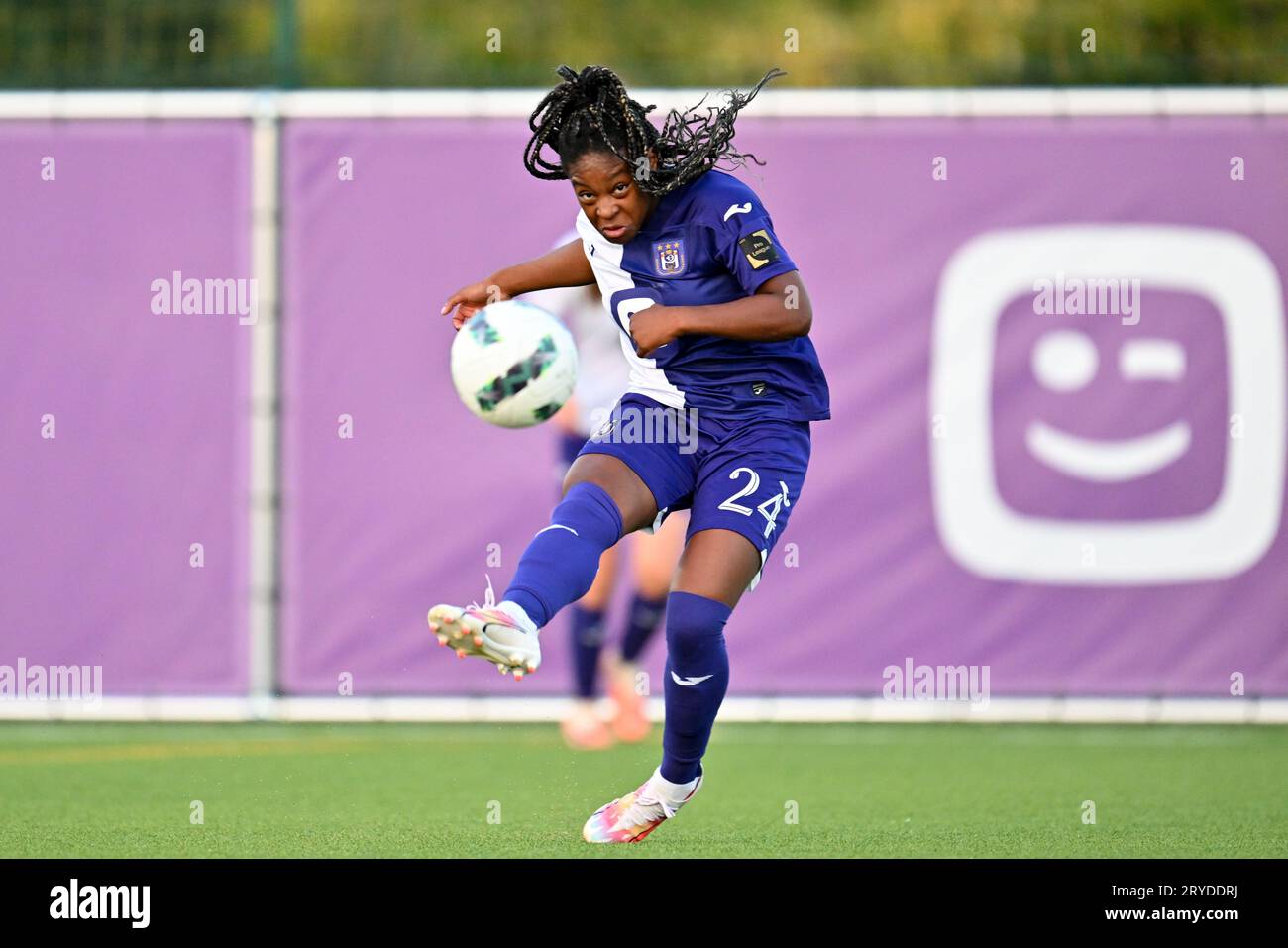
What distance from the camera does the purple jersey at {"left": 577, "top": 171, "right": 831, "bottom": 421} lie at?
4.91 meters

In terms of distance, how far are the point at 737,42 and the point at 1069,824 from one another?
12716 mm

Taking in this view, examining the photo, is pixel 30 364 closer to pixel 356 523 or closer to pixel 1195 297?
pixel 356 523

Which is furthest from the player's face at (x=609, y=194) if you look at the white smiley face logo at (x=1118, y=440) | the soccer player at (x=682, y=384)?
the white smiley face logo at (x=1118, y=440)

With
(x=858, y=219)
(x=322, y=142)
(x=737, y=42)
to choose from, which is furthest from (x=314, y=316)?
(x=737, y=42)

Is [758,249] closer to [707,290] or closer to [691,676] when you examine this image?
[707,290]

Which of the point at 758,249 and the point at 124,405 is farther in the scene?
the point at 124,405

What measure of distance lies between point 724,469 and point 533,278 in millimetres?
800

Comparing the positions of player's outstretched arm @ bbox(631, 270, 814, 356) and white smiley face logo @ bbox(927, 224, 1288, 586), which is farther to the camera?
white smiley face logo @ bbox(927, 224, 1288, 586)

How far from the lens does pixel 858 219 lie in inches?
331

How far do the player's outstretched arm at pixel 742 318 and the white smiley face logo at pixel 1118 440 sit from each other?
3630mm

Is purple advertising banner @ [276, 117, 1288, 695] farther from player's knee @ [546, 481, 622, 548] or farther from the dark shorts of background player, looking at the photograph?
player's knee @ [546, 481, 622, 548]

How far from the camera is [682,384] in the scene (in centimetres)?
509

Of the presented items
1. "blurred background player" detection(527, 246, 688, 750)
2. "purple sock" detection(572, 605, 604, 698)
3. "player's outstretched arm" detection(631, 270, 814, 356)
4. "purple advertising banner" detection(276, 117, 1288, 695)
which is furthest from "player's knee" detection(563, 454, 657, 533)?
"purple advertising banner" detection(276, 117, 1288, 695)

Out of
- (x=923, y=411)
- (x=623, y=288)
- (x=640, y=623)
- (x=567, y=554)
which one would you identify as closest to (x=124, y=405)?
(x=640, y=623)
